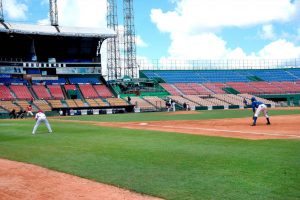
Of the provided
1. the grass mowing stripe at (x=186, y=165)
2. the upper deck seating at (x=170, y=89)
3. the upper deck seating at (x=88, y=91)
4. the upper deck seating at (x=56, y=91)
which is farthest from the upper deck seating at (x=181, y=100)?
the grass mowing stripe at (x=186, y=165)

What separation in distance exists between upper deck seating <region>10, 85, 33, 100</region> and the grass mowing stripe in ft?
156

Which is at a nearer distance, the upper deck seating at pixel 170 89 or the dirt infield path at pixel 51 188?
the dirt infield path at pixel 51 188

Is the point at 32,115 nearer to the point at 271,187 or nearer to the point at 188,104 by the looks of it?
the point at 188,104

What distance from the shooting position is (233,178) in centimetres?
848

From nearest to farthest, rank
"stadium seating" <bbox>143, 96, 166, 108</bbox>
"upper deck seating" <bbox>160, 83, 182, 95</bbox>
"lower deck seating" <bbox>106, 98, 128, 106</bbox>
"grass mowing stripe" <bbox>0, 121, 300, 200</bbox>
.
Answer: "grass mowing stripe" <bbox>0, 121, 300, 200</bbox>
"lower deck seating" <bbox>106, 98, 128, 106</bbox>
"stadium seating" <bbox>143, 96, 166, 108</bbox>
"upper deck seating" <bbox>160, 83, 182, 95</bbox>

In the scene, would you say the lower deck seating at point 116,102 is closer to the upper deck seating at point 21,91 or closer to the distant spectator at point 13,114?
the upper deck seating at point 21,91

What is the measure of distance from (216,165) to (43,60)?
205 feet

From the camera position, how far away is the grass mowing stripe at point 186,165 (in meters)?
7.60

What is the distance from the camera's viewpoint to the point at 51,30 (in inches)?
2576

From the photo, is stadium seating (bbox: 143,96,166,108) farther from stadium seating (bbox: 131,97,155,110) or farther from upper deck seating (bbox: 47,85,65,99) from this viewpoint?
upper deck seating (bbox: 47,85,65,99)

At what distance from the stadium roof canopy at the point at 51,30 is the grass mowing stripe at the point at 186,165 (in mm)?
49760

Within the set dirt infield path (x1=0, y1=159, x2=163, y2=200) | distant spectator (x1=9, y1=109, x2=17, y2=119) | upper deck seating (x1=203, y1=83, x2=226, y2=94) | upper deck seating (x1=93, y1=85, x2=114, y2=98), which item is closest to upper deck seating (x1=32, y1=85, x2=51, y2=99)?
upper deck seating (x1=93, y1=85, x2=114, y2=98)

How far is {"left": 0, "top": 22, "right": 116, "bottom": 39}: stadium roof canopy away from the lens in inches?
2447

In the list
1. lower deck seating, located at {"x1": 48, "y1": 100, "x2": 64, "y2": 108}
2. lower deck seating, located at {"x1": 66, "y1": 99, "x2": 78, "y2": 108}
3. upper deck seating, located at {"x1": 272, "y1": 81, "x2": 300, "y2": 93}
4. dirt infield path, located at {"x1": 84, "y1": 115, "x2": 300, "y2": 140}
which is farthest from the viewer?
upper deck seating, located at {"x1": 272, "y1": 81, "x2": 300, "y2": 93}
